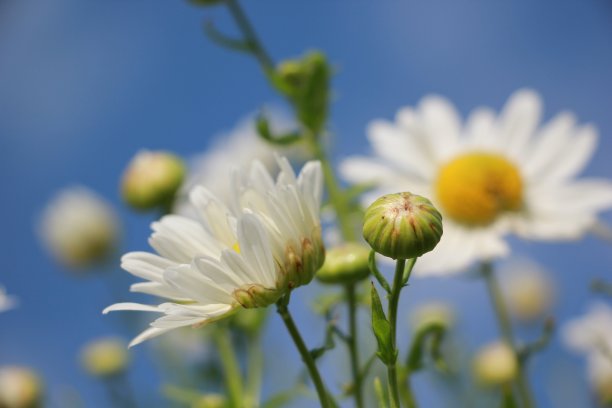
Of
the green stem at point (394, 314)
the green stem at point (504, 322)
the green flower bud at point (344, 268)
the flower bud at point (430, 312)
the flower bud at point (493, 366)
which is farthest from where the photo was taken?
the flower bud at point (430, 312)

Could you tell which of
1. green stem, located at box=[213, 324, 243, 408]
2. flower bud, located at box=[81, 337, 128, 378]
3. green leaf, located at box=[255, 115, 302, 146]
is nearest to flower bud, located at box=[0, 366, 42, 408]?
flower bud, located at box=[81, 337, 128, 378]

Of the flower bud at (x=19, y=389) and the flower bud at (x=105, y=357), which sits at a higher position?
the flower bud at (x=105, y=357)

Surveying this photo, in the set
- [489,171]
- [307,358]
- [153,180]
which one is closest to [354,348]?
[307,358]

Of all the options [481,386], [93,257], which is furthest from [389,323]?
[93,257]

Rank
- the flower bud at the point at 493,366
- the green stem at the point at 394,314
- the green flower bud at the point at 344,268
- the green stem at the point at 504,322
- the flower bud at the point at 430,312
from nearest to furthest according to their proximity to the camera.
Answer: the green stem at the point at 394,314 < the green flower bud at the point at 344,268 < the green stem at the point at 504,322 < the flower bud at the point at 493,366 < the flower bud at the point at 430,312

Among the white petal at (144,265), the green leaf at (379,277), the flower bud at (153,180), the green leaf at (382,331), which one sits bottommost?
the green leaf at (382,331)

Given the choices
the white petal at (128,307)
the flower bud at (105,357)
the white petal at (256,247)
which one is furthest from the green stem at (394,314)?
the flower bud at (105,357)

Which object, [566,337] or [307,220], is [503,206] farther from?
[307,220]

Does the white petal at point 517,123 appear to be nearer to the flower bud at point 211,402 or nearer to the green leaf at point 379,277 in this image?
the flower bud at point 211,402
